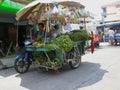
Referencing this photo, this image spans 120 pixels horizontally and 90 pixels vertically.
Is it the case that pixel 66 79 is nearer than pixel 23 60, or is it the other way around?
pixel 66 79

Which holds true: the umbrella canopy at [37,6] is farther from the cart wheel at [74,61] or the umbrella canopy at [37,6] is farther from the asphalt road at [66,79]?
the asphalt road at [66,79]

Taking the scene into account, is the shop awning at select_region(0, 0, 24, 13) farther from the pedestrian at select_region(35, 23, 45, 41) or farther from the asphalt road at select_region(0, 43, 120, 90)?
the asphalt road at select_region(0, 43, 120, 90)

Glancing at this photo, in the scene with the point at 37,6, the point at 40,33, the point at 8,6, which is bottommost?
the point at 40,33

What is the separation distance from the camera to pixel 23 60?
757 centimetres

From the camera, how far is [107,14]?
30.7m

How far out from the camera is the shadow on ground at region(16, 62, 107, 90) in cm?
593

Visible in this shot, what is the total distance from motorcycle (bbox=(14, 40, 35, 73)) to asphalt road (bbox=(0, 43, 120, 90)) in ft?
0.73

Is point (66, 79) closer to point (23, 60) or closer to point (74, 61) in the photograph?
point (74, 61)

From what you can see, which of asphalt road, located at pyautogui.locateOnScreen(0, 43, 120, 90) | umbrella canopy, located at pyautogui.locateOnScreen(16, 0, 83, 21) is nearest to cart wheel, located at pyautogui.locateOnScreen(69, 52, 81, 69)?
asphalt road, located at pyautogui.locateOnScreen(0, 43, 120, 90)

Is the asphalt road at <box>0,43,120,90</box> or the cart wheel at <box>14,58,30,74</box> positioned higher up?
the cart wheel at <box>14,58,30,74</box>

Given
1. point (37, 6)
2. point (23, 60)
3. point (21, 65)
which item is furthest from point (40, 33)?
point (21, 65)

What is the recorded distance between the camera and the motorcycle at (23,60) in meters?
7.44

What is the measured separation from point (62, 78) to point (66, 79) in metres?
0.19

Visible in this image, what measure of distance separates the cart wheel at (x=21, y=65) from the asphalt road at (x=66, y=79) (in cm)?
19
